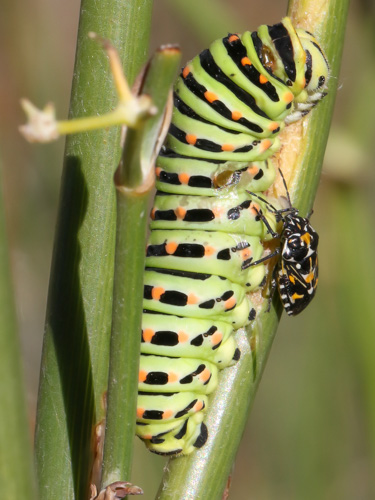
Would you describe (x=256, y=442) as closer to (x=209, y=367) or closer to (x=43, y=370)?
(x=209, y=367)

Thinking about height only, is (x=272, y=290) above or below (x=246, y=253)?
below

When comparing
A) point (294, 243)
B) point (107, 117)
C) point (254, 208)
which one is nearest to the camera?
point (107, 117)

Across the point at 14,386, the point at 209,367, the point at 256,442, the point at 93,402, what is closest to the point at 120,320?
the point at 14,386

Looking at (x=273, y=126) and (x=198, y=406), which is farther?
(x=273, y=126)

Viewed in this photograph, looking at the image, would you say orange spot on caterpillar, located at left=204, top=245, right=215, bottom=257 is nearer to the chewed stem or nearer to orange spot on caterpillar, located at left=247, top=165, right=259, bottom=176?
orange spot on caterpillar, located at left=247, top=165, right=259, bottom=176

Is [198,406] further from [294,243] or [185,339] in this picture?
[294,243]

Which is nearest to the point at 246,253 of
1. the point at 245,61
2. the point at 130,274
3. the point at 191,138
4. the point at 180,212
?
the point at 180,212
